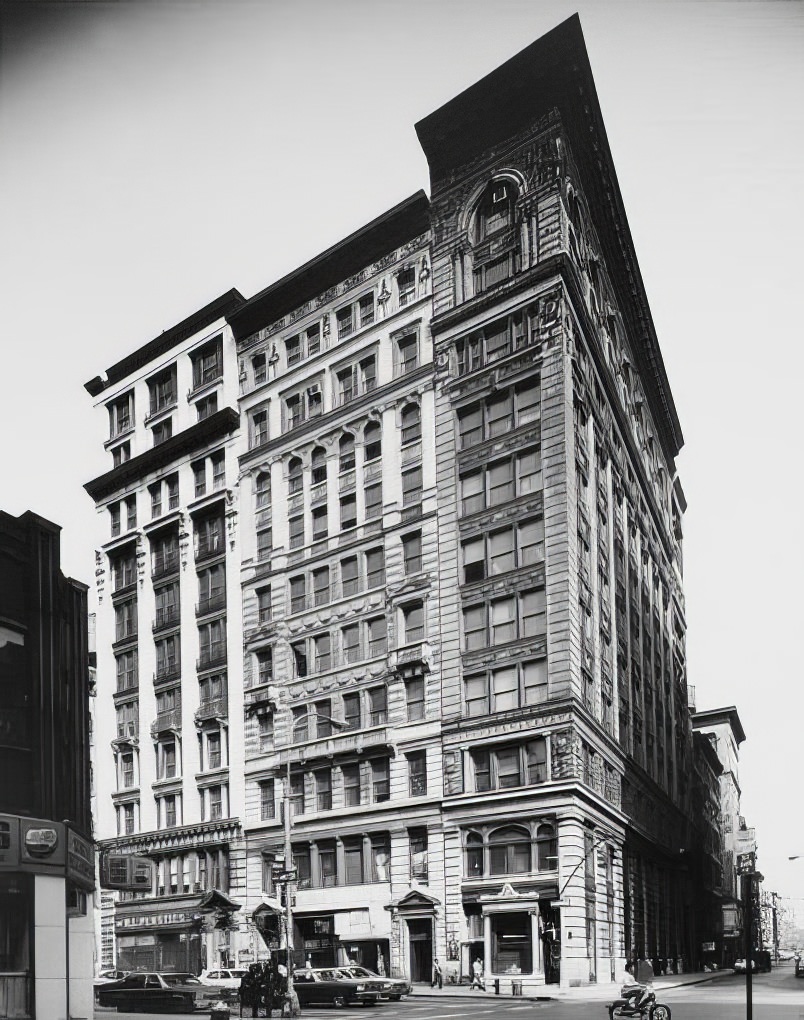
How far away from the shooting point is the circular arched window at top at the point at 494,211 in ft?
→ 132

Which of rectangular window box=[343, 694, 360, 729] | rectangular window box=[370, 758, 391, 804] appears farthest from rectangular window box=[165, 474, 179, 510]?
rectangular window box=[370, 758, 391, 804]

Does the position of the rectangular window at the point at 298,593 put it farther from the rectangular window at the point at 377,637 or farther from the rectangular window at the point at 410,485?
the rectangular window at the point at 410,485

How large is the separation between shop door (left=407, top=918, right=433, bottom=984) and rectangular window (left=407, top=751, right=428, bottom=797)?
3.76 meters

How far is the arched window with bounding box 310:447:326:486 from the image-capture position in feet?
136

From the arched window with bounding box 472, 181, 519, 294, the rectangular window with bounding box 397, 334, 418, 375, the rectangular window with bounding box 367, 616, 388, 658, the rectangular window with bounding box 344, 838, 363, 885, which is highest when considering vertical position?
the arched window with bounding box 472, 181, 519, 294

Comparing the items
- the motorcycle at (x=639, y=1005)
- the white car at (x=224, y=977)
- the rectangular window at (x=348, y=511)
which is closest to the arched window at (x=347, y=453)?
the rectangular window at (x=348, y=511)

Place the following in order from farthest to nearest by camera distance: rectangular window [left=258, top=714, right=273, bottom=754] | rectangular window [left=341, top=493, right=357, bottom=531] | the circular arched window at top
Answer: rectangular window [left=258, top=714, right=273, bottom=754], rectangular window [left=341, top=493, right=357, bottom=531], the circular arched window at top

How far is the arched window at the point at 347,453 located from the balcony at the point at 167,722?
388 inches

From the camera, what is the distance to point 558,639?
38.2 meters

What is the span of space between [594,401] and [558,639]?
33.9 ft

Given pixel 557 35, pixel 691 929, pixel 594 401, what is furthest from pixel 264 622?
pixel 691 929

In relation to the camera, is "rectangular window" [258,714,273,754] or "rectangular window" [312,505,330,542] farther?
"rectangular window" [258,714,273,754]

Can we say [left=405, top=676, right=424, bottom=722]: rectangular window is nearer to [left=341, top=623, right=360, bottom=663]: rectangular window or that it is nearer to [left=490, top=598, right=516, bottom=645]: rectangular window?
[left=341, top=623, right=360, bottom=663]: rectangular window

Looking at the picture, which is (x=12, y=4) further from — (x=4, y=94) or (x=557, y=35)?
(x=557, y=35)
